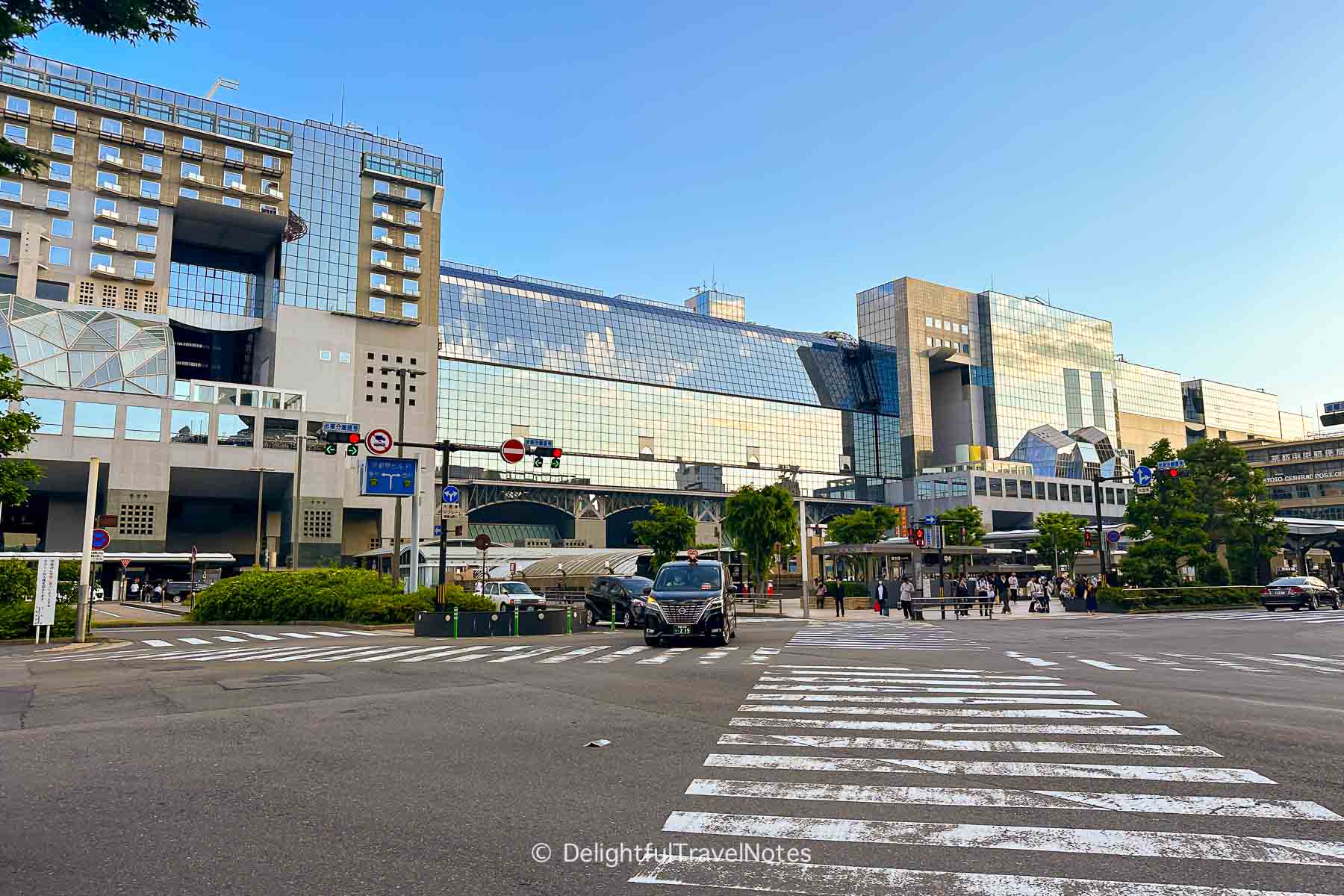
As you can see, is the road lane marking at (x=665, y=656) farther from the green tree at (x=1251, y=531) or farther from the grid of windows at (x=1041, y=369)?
the grid of windows at (x=1041, y=369)

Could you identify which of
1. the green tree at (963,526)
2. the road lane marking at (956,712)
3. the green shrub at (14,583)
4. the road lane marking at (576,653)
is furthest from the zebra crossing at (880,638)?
the green tree at (963,526)

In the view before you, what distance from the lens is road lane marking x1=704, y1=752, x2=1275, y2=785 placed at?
6930 mm

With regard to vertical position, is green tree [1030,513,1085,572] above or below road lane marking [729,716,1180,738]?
above

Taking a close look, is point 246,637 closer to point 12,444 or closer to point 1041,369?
point 12,444

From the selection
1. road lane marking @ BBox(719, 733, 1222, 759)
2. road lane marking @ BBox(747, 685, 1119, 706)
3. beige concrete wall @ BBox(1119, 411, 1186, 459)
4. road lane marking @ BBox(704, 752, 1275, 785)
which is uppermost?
beige concrete wall @ BBox(1119, 411, 1186, 459)

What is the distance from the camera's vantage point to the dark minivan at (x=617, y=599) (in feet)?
104

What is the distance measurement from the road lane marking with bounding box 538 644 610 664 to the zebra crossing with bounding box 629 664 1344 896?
804cm

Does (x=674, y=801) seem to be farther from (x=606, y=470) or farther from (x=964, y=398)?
(x=964, y=398)

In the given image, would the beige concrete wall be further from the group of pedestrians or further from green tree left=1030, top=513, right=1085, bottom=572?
the group of pedestrians

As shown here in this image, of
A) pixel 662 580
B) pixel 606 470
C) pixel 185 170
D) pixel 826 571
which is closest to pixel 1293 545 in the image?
pixel 826 571

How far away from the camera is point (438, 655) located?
60.9ft

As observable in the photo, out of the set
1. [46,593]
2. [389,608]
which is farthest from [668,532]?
[46,593]

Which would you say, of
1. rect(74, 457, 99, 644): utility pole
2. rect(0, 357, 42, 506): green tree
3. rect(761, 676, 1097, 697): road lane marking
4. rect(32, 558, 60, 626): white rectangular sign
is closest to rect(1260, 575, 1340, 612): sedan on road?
rect(761, 676, 1097, 697): road lane marking

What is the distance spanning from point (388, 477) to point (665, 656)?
14603 millimetres
